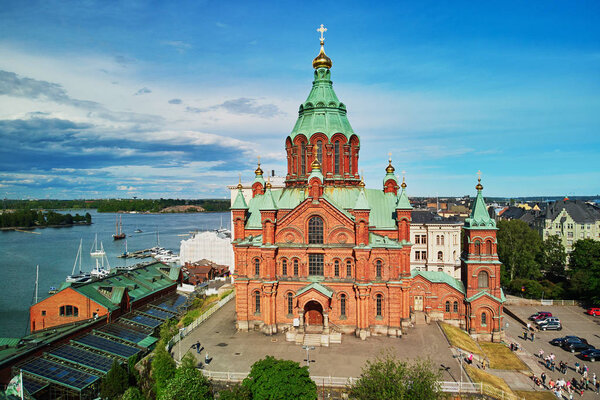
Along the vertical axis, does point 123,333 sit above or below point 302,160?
below

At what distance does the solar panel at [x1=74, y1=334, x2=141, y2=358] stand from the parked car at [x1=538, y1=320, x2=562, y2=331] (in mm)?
37049

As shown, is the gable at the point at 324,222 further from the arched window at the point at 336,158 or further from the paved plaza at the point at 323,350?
the paved plaza at the point at 323,350

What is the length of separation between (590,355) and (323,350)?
2191cm

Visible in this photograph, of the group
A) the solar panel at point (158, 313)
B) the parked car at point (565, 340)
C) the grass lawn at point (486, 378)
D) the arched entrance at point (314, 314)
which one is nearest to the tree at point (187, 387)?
the arched entrance at point (314, 314)

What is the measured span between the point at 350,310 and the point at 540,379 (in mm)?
13995

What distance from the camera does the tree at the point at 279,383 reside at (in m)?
17.9

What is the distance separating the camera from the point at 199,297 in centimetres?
4600

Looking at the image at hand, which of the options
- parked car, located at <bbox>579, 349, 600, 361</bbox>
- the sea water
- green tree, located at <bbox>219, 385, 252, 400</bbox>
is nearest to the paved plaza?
green tree, located at <bbox>219, 385, 252, 400</bbox>

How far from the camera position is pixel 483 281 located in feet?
110

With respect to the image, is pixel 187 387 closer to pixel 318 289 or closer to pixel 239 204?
pixel 318 289

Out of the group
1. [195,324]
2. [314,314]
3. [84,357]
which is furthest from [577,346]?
[84,357]

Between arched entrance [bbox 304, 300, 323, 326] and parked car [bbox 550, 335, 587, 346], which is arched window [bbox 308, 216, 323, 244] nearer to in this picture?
arched entrance [bbox 304, 300, 323, 326]

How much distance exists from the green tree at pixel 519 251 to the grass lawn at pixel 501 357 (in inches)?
897

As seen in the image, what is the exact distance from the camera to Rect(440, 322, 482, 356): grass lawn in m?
29.3
